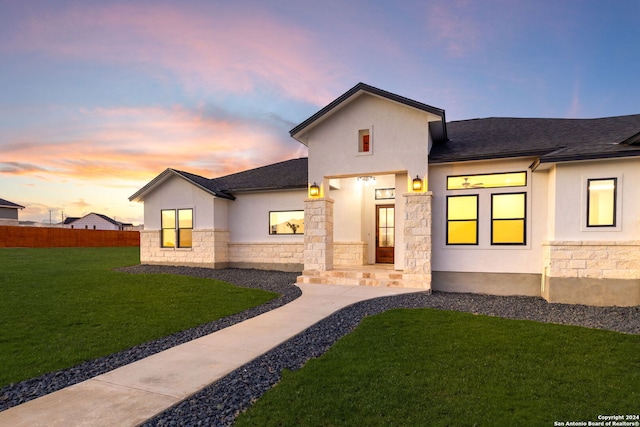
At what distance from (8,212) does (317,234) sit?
44157 mm

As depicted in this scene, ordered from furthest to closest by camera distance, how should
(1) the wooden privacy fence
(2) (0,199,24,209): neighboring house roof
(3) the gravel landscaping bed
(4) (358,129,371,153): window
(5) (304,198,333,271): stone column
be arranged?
(2) (0,199,24,209): neighboring house roof < (1) the wooden privacy fence < (5) (304,198,333,271): stone column < (4) (358,129,371,153): window < (3) the gravel landscaping bed

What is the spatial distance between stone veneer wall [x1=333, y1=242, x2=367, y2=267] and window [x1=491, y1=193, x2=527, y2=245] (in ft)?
15.8

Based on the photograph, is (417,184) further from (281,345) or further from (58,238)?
(58,238)

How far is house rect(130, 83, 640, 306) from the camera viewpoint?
807 cm

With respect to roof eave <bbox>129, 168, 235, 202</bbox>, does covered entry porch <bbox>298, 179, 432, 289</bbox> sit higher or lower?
lower

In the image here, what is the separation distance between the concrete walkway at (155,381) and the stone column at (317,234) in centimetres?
446

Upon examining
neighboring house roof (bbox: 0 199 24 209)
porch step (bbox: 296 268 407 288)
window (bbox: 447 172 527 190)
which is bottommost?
porch step (bbox: 296 268 407 288)

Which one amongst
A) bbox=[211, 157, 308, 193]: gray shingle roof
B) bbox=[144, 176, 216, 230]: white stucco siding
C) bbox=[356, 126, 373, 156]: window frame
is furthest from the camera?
bbox=[144, 176, 216, 230]: white stucco siding

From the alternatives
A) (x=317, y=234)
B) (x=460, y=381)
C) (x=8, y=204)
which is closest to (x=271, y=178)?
(x=317, y=234)

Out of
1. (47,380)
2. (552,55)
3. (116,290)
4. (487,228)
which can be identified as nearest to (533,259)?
(487,228)

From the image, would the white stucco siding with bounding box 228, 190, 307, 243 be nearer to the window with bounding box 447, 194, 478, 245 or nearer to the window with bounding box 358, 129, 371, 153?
the window with bounding box 358, 129, 371, 153

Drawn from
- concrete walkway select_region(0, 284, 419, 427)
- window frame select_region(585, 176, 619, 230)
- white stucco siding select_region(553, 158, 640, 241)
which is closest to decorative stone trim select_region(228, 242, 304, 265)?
concrete walkway select_region(0, 284, 419, 427)

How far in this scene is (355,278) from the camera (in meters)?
10.2

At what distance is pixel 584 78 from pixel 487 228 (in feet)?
37.2
